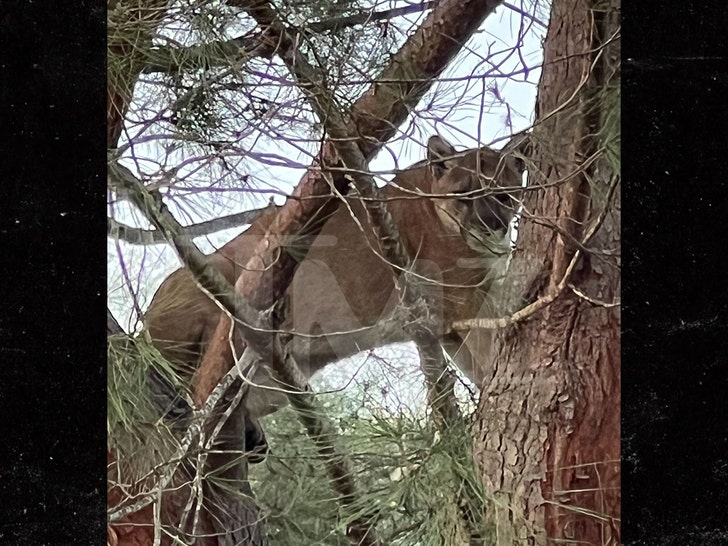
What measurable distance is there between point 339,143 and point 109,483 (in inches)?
18.4

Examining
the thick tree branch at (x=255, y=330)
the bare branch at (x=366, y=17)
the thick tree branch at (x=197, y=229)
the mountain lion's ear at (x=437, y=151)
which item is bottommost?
the thick tree branch at (x=255, y=330)

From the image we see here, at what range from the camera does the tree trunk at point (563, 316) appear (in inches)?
37.0

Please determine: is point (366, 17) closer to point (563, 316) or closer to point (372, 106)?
point (372, 106)

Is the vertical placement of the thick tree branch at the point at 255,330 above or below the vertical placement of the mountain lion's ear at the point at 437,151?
below

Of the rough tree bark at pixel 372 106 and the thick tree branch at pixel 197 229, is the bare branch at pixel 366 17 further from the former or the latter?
the thick tree branch at pixel 197 229

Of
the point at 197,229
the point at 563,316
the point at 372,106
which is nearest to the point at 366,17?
the point at 372,106
